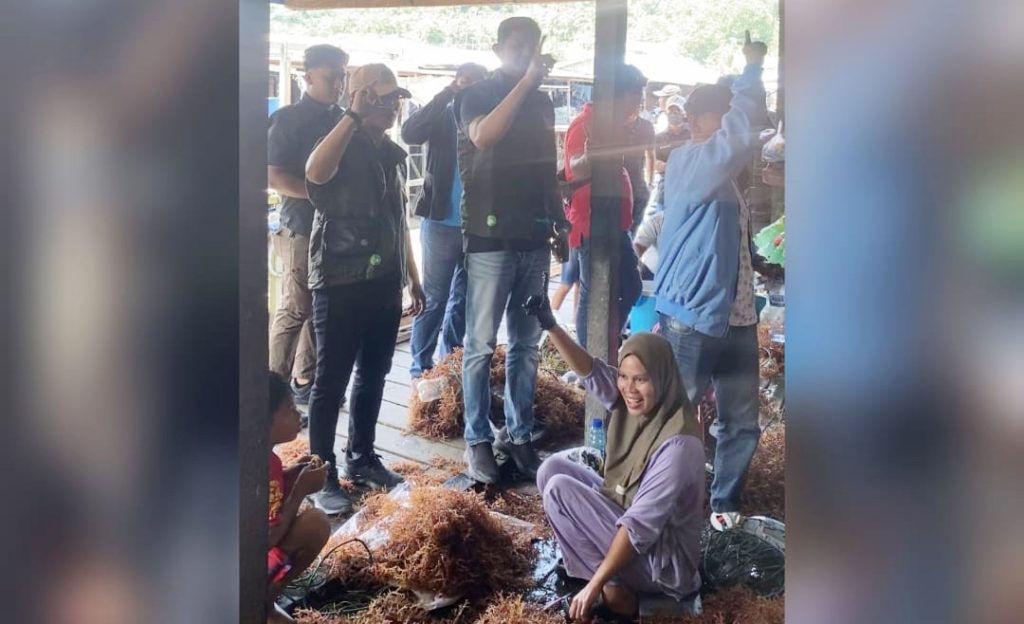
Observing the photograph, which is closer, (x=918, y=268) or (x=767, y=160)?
(x=918, y=268)

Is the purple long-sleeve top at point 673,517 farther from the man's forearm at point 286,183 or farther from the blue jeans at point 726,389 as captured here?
the man's forearm at point 286,183

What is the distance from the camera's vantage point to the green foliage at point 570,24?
1540 mm

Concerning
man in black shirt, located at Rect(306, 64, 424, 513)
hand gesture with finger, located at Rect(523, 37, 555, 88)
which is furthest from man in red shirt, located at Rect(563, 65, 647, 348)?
man in black shirt, located at Rect(306, 64, 424, 513)

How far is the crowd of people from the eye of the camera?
1613 millimetres

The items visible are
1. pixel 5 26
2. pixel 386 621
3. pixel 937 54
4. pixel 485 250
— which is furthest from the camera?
pixel 485 250

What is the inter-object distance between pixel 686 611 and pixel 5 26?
5.31 ft

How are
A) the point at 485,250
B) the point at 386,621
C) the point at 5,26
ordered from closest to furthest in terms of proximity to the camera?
the point at 5,26 → the point at 386,621 → the point at 485,250

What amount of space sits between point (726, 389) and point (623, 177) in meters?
0.47

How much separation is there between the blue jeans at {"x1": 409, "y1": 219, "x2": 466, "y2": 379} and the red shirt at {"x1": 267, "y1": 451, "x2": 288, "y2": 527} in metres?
0.33

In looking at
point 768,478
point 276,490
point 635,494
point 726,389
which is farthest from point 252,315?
point 768,478

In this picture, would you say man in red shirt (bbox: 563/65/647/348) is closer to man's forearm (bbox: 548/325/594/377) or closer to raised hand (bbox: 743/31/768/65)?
man's forearm (bbox: 548/325/594/377)

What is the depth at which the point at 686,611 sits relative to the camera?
161 cm

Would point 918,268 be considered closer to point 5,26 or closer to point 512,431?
point 512,431

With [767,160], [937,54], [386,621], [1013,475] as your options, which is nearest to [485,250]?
[767,160]
